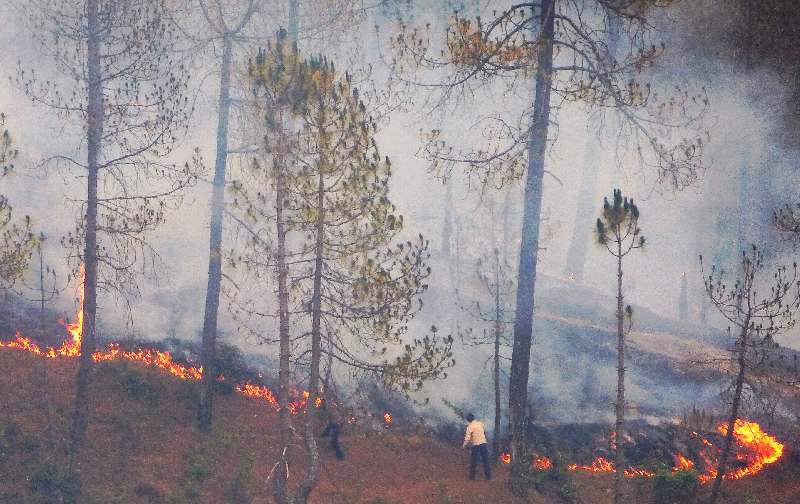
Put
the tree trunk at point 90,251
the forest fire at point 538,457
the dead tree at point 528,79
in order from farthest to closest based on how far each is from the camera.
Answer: the forest fire at point 538,457
the tree trunk at point 90,251
the dead tree at point 528,79

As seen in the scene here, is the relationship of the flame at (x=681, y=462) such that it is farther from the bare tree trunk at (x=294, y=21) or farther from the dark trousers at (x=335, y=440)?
the bare tree trunk at (x=294, y=21)

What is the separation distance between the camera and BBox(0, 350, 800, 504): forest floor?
12.0 meters

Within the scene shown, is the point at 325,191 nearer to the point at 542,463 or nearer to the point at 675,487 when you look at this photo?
the point at 542,463

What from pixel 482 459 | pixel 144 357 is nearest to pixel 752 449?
pixel 482 459

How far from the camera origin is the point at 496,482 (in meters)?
13.2

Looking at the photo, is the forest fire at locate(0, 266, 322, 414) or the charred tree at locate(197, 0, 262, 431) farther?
the forest fire at locate(0, 266, 322, 414)

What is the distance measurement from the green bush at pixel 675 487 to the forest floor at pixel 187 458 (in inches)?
17.3

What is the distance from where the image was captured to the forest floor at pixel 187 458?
1205cm

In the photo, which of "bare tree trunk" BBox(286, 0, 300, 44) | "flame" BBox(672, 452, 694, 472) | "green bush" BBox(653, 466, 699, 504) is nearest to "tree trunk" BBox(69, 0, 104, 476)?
"bare tree trunk" BBox(286, 0, 300, 44)

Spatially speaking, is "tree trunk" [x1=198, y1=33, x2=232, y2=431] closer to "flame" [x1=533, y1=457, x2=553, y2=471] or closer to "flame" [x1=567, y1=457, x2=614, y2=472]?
"flame" [x1=533, y1=457, x2=553, y2=471]

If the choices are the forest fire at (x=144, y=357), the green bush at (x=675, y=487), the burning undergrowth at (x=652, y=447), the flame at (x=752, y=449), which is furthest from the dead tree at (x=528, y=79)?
the forest fire at (x=144, y=357)

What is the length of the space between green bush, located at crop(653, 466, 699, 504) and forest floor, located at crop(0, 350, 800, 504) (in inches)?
17.3

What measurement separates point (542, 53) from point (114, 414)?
506 inches

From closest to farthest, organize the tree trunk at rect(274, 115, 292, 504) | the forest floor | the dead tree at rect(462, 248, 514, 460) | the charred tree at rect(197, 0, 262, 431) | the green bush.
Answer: the tree trunk at rect(274, 115, 292, 504)
the forest floor
the green bush
the charred tree at rect(197, 0, 262, 431)
the dead tree at rect(462, 248, 514, 460)
